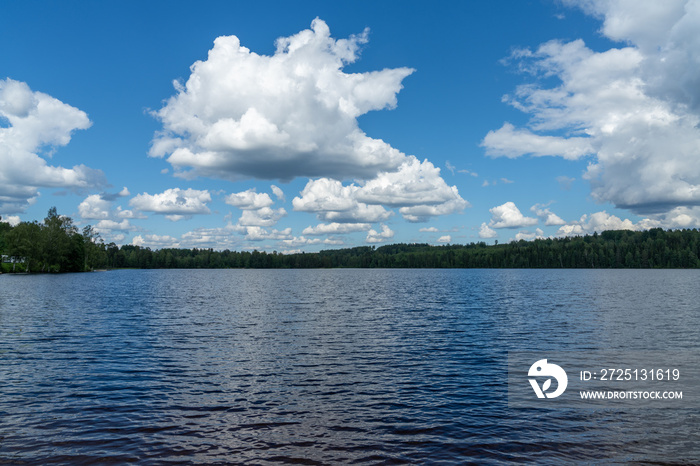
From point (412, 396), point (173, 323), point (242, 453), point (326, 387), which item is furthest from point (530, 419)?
point (173, 323)

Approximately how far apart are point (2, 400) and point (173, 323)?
27842 mm

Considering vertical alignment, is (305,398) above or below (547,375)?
above

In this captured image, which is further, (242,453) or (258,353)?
(258,353)

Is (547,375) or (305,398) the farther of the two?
(547,375)

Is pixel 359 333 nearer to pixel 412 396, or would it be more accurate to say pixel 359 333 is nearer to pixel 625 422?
pixel 412 396

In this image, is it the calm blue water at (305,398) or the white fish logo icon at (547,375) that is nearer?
the calm blue water at (305,398)

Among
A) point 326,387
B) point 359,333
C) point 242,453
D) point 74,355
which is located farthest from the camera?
point 359,333

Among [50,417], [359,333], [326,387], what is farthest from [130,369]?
[359,333]

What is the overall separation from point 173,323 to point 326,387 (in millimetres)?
30902

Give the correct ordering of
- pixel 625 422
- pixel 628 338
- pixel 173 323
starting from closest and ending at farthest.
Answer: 1. pixel 625 422
2. pixel 628 338
3. pixel 173 323

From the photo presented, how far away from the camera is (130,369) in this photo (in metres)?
26.7

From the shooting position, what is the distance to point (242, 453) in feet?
47.8

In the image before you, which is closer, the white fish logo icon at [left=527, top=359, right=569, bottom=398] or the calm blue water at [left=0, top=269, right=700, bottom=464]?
the calm blue water at [left=0, top=269, right=700, bottom=464]

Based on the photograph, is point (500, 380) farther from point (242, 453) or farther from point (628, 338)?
point (628, 338)
